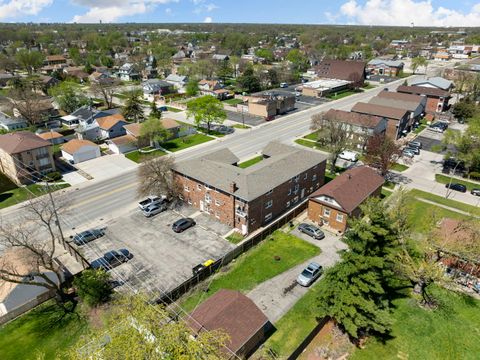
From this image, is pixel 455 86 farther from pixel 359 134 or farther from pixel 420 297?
pixel 420 297

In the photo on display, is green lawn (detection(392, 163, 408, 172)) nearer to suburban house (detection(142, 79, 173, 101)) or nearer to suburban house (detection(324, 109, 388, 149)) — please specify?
suburban house (detection(324, 109, 388, 149))

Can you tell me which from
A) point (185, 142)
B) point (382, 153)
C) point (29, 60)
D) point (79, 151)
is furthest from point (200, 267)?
point (29, 60)

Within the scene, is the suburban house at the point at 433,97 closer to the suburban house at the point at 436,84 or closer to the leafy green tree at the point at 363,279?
the suburban house at the point at 436,84

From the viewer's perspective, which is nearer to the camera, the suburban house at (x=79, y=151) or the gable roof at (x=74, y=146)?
the gable roof at (x=74, y=146)

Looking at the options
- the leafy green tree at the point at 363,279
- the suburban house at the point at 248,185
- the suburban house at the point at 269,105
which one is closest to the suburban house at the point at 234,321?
the leafy green tree at the point at 363,279

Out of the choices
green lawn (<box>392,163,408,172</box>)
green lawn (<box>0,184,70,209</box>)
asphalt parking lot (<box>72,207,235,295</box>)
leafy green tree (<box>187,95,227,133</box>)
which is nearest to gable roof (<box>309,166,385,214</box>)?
asphalt parking lot (<box>72,207,235,295</box>)

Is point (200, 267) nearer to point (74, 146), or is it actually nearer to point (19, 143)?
point (19, 143)

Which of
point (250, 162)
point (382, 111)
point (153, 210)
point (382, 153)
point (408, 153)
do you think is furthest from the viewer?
point (382, 111)
